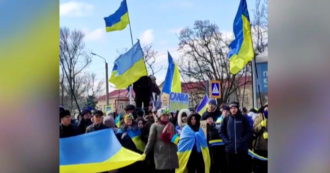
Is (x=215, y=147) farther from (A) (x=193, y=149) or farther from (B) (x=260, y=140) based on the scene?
(B) (x=260, y=140)

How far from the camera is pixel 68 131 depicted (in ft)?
12.2

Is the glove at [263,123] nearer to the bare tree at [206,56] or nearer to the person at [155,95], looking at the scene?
the person at [155,95]

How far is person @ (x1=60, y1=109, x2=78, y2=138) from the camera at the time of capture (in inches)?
143

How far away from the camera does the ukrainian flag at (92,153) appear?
10.2 ft

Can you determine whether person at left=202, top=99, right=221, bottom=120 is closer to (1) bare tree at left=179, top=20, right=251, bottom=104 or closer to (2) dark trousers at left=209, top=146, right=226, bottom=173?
(2) dark trousers at left=209, top=146, right=226, bottom=173

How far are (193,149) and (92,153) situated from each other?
197 cm

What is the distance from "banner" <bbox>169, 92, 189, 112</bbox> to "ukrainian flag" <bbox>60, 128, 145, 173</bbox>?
204 centimetres

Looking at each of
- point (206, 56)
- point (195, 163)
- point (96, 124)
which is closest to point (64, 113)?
point (96, 124)

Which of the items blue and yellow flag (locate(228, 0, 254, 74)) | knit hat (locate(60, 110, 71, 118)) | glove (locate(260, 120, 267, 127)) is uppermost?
blue and yellow flag (locate(228, 0, 254, 74))

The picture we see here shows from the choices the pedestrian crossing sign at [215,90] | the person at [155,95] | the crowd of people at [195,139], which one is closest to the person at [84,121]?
the crowd of people at [195,139]

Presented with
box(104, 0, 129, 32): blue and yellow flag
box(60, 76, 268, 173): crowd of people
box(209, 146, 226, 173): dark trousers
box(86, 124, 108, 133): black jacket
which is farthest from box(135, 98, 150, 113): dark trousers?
box(86, 124, 108, 133): black jacket
